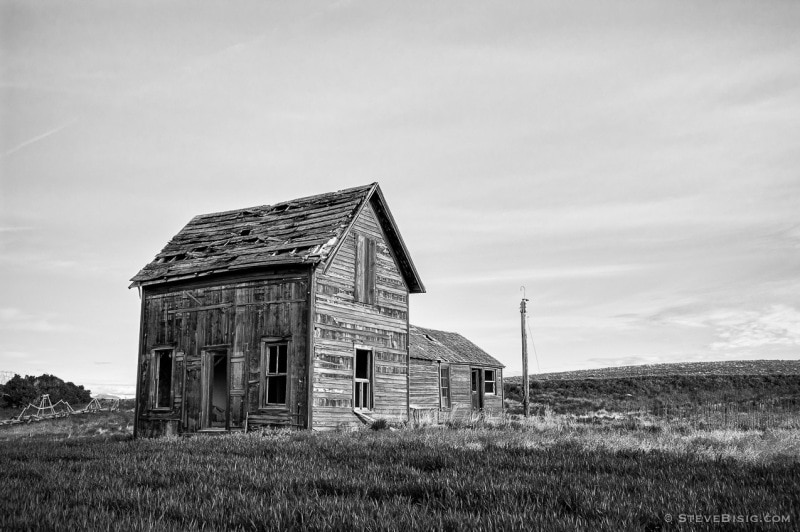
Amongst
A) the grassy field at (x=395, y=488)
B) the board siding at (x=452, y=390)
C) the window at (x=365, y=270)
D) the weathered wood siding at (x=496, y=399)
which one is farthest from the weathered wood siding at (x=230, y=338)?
the weathered wood siding at (x=496, y=399)

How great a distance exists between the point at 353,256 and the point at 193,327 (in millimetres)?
5650

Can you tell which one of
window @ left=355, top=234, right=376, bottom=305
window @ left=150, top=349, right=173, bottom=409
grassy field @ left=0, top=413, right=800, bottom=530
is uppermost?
window @ left=355, top=234, right=376, bottom=305

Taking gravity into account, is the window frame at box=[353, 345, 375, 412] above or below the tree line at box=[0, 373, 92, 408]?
above

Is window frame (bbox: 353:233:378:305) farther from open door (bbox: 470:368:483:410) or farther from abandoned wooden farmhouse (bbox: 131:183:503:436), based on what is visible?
open door (bbox: 470:368:483:410)

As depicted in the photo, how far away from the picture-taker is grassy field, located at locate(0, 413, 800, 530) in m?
5.70

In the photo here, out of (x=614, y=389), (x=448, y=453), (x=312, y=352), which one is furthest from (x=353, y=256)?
(x=614, y=389)

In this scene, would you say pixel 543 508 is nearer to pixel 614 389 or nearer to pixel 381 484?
pixel 381 484

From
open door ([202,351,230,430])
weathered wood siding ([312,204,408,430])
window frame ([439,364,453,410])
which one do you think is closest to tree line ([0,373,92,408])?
window frame ([439,364,453,410])

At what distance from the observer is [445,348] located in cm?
3772

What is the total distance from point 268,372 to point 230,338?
1.74 meters

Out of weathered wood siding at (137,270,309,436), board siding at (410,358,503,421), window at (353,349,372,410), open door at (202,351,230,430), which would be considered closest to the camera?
weathered wood siding at (137,270,309,436)

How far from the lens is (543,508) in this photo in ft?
20.3

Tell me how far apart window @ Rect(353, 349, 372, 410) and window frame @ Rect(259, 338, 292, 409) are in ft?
7.52

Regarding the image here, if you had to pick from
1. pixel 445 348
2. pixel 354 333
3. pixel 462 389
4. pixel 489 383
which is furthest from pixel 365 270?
pixel 489 383
